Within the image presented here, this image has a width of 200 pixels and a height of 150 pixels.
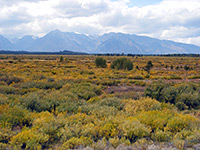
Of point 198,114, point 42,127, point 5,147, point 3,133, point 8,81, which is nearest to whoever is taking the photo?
point 5,147

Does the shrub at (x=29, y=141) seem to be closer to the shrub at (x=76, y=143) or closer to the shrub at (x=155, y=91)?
the shrub at (x=76, y=143)

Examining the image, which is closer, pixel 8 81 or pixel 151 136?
pixel 151 136

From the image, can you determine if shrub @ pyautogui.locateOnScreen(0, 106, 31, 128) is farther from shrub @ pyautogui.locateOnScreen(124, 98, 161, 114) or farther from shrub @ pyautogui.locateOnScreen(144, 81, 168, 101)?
shrub @ pyautogui.locateOnScreen(144, 81, 168, 101)

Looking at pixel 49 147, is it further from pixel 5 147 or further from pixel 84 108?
pixel 84 108

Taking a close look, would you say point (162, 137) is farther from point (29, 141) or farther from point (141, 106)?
point (29, 141)

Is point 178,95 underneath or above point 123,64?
underneath

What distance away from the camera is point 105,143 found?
14.0ft

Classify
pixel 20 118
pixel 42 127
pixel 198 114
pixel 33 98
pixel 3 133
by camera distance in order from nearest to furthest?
1. pixel 3 133
2. pixel 42 127
3. pixel 20 118
4. pixel 198 114
5. pixel 33 98

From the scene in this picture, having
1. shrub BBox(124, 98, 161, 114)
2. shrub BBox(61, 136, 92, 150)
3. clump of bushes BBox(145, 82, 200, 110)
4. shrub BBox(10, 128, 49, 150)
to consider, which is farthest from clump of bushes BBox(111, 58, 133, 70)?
shrub BBox(10, 128, 49, 150)

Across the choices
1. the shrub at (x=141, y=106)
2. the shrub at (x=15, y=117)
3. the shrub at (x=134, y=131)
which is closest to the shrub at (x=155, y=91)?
the shrub at (x=141, y=106)

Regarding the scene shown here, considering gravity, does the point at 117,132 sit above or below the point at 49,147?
above

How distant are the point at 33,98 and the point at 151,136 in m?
5.30

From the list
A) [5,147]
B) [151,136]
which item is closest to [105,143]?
[151,136]

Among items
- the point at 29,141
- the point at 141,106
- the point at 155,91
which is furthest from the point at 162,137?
the point at 155,91
